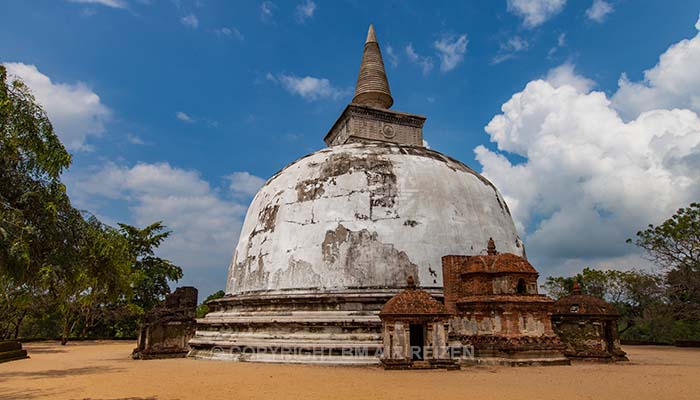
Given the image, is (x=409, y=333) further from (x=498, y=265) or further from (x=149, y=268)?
(x=149, y=268)

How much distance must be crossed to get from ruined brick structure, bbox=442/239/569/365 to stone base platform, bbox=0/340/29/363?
48.2 feet

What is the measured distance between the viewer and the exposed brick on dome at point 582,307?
555 inches

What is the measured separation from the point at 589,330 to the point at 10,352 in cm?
1911

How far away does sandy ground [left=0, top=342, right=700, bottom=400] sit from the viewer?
304 inches

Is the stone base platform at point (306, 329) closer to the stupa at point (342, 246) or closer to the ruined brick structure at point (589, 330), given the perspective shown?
the stupa at point (342, 246)

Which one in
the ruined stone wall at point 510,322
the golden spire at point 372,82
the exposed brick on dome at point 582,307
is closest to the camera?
the ruined stone wall at point 510,322

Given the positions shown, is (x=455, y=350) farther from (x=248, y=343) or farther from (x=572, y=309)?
(x=248, y=343)

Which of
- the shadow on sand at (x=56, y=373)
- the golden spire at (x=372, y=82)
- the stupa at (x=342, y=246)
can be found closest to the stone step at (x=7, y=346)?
the shadow on sand at (x=56, y=373)

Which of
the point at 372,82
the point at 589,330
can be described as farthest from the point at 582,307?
the point at 372,82

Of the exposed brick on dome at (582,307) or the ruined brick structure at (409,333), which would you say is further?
the exposed brick on dome at (582,307)

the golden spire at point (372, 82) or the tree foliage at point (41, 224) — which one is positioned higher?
the golden spire at point (372, 82)

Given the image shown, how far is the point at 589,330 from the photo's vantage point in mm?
13922

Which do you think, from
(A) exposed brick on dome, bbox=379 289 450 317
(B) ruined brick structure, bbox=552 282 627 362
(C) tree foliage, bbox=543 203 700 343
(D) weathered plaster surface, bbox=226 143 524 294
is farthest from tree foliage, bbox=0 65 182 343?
(C) tree foliage, bbox=543 203 700 343

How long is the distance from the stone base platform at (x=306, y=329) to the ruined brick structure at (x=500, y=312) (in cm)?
198
